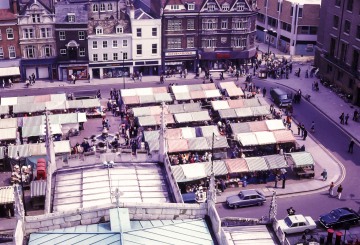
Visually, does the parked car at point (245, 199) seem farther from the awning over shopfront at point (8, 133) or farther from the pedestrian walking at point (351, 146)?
the awning over shopfront at point (8, 133)

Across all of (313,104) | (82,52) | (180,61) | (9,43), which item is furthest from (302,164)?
(9,43)

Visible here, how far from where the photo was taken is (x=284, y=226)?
129 ft

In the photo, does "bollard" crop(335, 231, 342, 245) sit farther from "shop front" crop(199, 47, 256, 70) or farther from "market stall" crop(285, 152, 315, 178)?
"shop front" crop(199, 47, 256, 70)

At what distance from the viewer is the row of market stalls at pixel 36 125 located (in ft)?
171

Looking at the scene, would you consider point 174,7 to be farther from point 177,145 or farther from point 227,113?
point 177,145

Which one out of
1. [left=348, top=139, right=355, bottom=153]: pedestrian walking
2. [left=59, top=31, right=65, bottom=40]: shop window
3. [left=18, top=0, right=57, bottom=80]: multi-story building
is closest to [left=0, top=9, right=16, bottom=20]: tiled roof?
[left=18, top=0, right=57, bottom=80]: multi-story building

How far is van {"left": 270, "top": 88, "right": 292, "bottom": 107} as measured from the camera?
66.2 m

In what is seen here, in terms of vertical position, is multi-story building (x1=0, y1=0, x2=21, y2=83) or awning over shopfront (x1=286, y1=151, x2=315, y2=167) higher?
multi-story building (x1=0, y1=0, x2=21, y2=83)

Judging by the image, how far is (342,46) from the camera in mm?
71750

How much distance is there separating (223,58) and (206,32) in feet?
17.2

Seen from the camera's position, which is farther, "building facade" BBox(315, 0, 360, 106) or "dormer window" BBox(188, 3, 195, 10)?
"dormer window" BBox(188, 3, 195, 10)

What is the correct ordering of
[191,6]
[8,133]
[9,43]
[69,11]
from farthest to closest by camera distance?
[191,6] → [69,11] → [9,43] → [8,133]

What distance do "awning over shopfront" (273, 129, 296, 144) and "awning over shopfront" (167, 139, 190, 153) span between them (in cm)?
998

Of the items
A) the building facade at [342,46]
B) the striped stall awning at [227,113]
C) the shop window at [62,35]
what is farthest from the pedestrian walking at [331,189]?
the shop window at [62,35]
